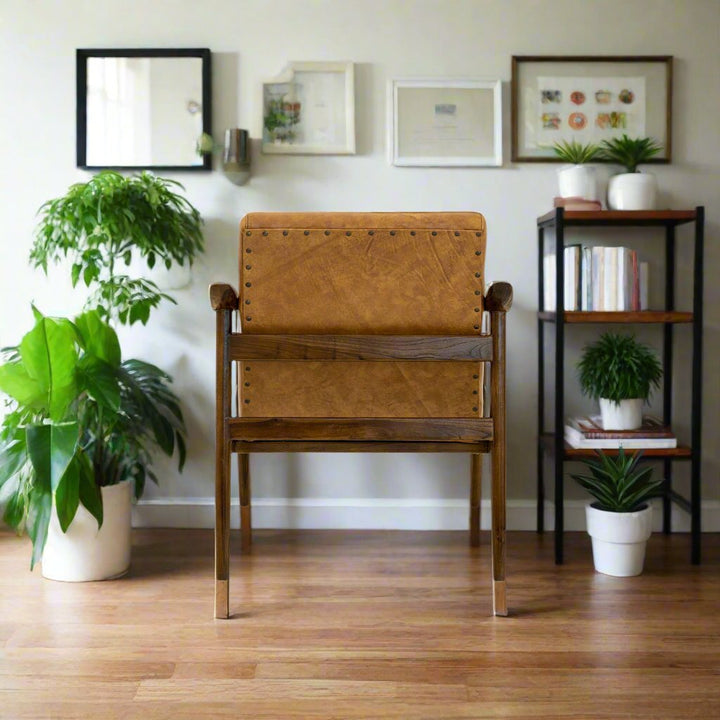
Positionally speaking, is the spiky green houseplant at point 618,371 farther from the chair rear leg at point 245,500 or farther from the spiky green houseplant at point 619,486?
the chair rear leg at point 245,500

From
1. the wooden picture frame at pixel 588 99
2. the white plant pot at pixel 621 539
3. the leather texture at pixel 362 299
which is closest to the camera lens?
the leather texture at pixel 362 299

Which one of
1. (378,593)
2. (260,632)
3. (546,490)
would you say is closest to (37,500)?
(260,632)

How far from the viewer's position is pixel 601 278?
8.52ft

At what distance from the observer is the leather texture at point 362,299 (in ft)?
6.48

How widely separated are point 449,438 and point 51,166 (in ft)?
5.76

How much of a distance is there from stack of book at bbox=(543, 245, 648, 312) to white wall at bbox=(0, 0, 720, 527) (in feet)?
0.90

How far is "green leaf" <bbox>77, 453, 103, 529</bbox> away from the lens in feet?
7.34

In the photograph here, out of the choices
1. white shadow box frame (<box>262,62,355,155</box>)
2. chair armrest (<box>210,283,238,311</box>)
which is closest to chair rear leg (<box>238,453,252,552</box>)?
chair armrest (<box>210,283,238,311</box>)

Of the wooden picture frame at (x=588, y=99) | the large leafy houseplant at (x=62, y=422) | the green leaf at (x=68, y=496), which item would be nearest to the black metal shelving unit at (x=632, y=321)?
the wooden picture frame at (x=588, y=99)

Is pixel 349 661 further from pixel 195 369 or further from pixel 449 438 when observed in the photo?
pixel 195 369

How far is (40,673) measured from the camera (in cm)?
174

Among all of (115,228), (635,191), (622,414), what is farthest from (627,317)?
(115,228)

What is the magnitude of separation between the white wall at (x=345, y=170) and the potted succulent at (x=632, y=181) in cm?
20

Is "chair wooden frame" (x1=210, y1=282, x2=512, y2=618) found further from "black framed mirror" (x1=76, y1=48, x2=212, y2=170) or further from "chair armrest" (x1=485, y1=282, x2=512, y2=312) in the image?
"black framed mirror" (x1=76, y1=48, x2=212, y2=170)
